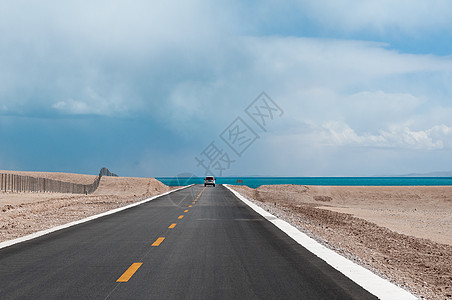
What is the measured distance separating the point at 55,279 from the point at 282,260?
402cm

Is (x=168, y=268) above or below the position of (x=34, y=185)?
below

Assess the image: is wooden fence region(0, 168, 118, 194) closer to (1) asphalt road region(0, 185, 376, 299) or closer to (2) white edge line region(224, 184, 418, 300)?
(1) asphalt road region(0, 185, 376, 299)

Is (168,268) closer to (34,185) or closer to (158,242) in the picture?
(158,242)

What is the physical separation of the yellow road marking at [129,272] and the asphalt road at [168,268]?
1cm

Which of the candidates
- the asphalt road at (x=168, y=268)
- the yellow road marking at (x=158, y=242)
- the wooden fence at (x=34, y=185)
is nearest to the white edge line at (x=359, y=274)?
the asphalt road at (x=168, y=268)

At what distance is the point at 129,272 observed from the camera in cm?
750

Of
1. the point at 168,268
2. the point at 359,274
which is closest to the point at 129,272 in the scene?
the point at 168,268

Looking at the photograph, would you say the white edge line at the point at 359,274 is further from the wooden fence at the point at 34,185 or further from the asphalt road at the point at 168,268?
the wooden fence at the point at 34,185

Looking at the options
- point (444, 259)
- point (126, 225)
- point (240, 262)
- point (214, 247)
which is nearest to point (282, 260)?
point (240, 262)

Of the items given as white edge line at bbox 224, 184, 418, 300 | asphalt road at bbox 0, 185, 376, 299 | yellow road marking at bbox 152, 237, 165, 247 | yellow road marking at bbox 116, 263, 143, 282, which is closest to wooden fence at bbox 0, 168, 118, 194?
yellow road marking at bbox 152, 237, 165, 247

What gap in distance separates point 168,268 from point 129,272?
68 cm

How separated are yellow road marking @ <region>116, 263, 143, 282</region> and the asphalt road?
0.01m

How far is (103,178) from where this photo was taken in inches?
2810

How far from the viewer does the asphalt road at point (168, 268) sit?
6199 mm
